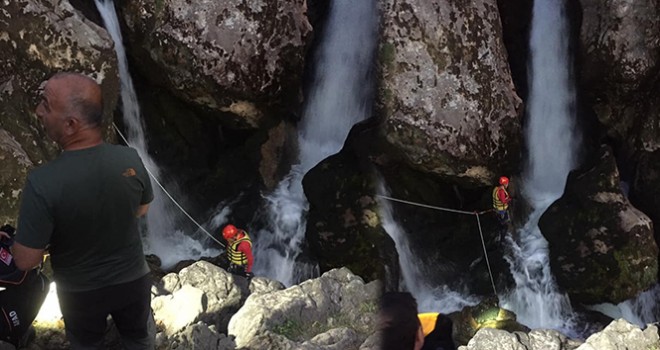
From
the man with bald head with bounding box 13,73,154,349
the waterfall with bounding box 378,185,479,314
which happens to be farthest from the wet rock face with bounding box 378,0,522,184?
the man with bald head with bounding box 13,73,154,349

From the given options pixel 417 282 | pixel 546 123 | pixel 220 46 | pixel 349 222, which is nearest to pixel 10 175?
pixel 220 46

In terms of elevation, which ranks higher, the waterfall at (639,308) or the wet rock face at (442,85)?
the wet rock face at (442,85)

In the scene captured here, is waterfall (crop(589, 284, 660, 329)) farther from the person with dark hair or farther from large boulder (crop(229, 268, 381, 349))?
the person with dark hair

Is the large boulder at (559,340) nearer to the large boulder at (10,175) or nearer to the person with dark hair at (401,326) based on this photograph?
the person with dark hair at (401,326)

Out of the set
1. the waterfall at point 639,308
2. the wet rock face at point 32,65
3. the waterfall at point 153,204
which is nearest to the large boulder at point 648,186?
the waterfall at point 639,308

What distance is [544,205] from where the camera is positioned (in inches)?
590

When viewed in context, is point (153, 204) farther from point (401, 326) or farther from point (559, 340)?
point (401, 326)

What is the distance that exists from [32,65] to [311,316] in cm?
690

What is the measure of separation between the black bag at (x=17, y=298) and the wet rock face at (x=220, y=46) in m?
7.88

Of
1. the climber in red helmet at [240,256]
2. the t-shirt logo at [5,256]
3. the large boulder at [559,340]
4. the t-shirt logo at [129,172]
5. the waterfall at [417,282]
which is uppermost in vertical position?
the t-shirt logo at [129,172]

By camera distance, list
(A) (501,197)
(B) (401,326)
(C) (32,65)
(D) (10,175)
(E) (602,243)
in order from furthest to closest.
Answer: (E) (602,243)
(A) (501,197)
(C) (32,65)
(D) (10,175)
(B) (401,326)

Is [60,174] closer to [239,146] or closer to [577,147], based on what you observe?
[239,146]

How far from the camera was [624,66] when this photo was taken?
13391 mm

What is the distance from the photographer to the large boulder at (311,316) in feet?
19.9
